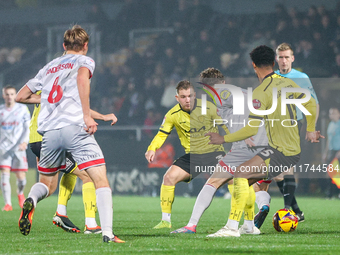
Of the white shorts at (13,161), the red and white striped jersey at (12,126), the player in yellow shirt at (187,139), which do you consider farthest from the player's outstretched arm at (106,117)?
the white shorts at (13,161)

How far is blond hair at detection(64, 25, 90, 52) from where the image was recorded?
4785 mm

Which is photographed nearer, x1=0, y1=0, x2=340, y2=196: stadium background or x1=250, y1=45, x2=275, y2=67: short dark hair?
x1=250, y1=45, x2=275, y2=67: short dark hair

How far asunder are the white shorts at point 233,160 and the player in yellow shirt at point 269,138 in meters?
0.17

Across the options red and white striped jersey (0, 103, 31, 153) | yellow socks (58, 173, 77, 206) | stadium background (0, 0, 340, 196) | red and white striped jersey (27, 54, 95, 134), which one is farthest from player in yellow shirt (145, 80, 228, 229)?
Result: stadium background (0, 0, 340, 196)

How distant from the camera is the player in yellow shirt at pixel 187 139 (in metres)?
6.66

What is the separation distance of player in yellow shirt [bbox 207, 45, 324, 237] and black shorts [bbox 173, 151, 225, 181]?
1341 mm

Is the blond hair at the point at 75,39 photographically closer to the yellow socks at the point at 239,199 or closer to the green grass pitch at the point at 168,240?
the green grass pitch at the point at 168,240

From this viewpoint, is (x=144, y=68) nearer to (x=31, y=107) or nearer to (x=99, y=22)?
(x=99, y=22)

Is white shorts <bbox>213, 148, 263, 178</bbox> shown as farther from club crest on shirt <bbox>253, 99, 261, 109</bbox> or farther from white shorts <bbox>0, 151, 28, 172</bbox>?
white shorts <bbox>0, 151, 28, 172</bbox>

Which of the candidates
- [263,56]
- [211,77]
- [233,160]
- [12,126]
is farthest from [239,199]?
[12,126]

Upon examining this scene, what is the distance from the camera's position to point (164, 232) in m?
5.89

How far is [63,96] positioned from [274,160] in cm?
217

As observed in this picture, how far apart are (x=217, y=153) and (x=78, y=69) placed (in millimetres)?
2898

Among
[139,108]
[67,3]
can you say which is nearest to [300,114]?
[139,108]
